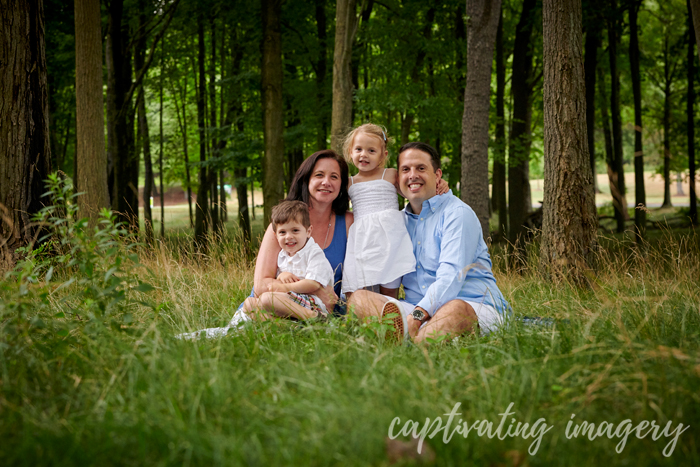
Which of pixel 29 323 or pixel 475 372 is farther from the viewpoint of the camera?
pixel 29 323

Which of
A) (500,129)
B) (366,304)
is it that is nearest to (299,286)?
(366,304)

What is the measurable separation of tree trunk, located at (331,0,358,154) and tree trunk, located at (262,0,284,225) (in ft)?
8.45

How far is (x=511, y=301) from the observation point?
15.5 ft

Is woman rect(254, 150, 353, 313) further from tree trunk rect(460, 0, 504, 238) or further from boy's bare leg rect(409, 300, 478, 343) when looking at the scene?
tree trunk rect(460, 0, 504, 238)

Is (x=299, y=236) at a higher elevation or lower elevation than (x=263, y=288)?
higher

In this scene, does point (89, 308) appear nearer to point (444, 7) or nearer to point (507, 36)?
point (444, 7)

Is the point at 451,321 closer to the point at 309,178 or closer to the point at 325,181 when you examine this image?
the point at 325,181

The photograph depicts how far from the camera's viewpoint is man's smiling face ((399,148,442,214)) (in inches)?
150

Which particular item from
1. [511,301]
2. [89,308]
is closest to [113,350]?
[89,308]

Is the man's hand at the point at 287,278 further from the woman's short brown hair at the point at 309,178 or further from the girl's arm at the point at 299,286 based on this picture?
the woman's short brown hair at the point at 309,178

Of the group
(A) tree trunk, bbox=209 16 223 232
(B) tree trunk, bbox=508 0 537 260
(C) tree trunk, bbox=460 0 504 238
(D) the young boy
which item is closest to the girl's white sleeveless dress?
(D) the young boy

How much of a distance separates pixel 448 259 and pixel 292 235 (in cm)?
116

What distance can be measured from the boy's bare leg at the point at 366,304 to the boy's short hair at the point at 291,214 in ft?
2.19

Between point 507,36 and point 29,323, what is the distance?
16.2 metres
